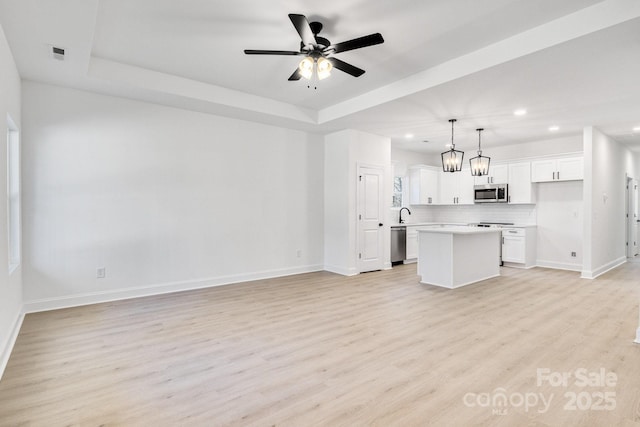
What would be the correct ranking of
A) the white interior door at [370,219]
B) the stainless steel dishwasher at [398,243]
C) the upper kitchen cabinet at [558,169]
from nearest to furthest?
the white interior door at [370,219] < the upper kitchen cabinet at [558,169] < the stainless steel dishwasher at [398,243]

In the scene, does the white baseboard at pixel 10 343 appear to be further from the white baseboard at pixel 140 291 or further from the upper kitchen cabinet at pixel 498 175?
the upper kitchen cabinet at pixel 498 175

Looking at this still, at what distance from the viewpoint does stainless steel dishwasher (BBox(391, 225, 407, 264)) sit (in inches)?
286

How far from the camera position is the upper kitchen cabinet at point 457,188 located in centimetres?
830

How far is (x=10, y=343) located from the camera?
295 cm

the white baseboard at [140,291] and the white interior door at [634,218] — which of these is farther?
the white interior door at [634,218]

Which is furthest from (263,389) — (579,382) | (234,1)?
(234,1)

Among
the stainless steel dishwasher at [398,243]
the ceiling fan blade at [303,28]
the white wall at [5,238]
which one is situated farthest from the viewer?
the stainless steel dishwasher at [398,243]

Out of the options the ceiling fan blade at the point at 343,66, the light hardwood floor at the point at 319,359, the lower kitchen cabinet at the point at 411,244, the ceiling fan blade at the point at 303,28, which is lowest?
the light hardwood floor at the point at 319,359

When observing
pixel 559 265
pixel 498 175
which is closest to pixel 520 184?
pixel 498 175

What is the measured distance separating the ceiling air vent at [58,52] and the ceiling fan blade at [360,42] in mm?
2650

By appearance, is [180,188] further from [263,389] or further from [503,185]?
[503,185]

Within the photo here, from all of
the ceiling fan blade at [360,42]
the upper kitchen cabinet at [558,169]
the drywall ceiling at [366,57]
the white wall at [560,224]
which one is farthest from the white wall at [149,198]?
the white wall at [560,224]

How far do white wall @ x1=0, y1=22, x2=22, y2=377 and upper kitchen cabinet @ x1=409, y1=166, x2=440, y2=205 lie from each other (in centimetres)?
759

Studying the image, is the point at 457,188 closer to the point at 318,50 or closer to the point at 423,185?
the point at 423,185
